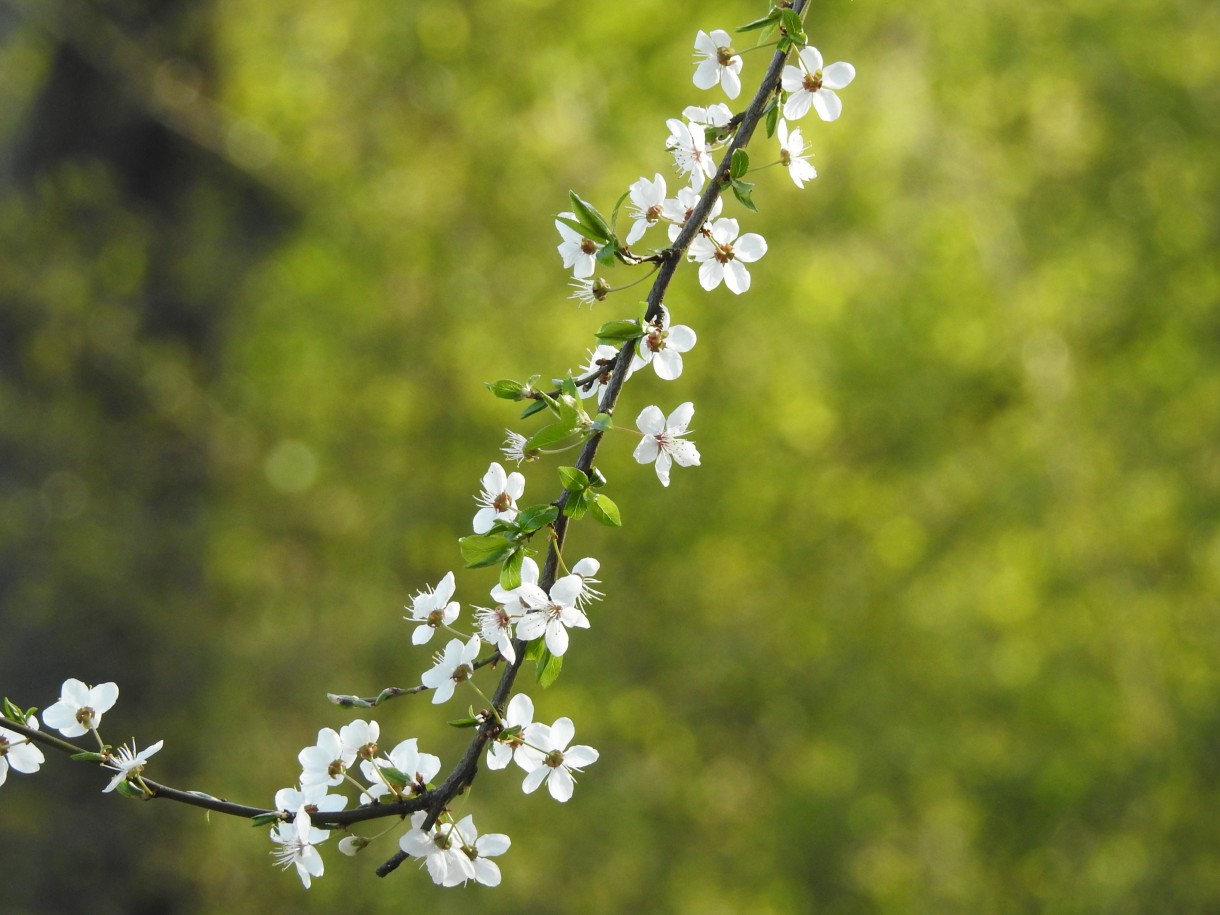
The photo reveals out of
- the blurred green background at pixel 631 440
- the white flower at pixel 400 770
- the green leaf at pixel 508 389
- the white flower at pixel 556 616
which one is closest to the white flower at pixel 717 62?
the green leaf at pixel 508 389

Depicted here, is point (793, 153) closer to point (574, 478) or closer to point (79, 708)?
point (574, 478)

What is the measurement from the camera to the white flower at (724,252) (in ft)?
2.62

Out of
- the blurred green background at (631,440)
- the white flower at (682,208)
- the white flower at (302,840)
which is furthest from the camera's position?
the blurred green background at (631,440)

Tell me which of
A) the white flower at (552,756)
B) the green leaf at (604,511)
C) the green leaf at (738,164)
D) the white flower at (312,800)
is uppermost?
the green leaf at (738,164)

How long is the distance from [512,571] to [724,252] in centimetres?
24

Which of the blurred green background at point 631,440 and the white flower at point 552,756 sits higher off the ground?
the blurred green background at point 631,440

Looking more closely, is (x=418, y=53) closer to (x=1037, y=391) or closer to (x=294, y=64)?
(x=294, y=64)

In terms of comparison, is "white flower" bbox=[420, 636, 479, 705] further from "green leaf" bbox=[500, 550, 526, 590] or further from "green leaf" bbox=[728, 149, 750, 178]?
"green leaf" bbox=[728, 149, 750, 178]

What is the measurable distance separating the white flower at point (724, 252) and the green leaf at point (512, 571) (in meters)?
0.21

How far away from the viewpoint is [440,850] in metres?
0.74

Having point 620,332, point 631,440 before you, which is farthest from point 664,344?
point 631,440

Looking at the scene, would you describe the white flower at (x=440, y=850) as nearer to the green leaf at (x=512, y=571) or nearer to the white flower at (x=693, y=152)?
the green leaf at (x=512, y=571)

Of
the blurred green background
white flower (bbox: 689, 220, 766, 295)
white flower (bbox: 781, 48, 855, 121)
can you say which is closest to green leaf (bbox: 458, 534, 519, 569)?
white flower (bbox: 689, 220, 766, 295)

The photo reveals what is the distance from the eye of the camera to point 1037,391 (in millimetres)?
3738
